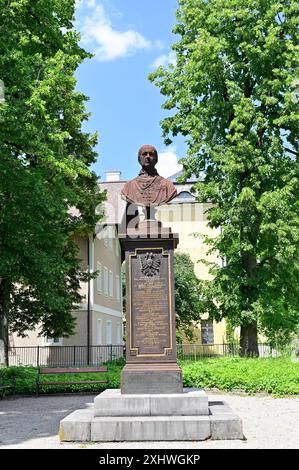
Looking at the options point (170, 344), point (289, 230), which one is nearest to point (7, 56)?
point (170, 344)

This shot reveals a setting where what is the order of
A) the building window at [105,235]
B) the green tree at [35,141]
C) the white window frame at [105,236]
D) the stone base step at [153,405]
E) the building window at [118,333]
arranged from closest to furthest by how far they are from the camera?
the stone base step at [153,405] → the green tree at [35,141] → the building window at [105,235] → the white window frame at [105,236] → the building window at [118,333]

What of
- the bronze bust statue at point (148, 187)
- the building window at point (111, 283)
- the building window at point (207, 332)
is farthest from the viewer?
the building window at point (207, 332)

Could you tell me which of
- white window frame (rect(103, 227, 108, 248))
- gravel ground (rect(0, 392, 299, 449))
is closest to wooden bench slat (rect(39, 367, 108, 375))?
gravel ground (rect(0, 392, 299, 449))

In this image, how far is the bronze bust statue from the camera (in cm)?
964

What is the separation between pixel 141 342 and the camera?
8.98 meters

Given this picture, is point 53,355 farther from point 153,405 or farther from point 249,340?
point 153,405

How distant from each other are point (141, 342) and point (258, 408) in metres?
4.21

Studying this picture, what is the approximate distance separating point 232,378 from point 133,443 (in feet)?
26.0

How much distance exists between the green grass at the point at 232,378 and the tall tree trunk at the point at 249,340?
13.0ft

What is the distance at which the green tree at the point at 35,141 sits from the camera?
14453 mm

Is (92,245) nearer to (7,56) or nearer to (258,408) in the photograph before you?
(7,56)

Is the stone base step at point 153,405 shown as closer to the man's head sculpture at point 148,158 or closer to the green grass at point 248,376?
the man's head sculpture at point 148,158

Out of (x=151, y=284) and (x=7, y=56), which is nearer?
(x=151, y=284)

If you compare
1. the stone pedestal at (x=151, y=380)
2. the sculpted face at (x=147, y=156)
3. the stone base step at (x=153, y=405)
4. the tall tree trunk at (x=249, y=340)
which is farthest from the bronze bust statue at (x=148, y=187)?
the tall tree trunk at (x=249, y=340)
